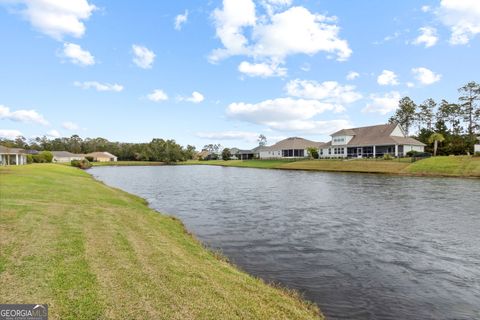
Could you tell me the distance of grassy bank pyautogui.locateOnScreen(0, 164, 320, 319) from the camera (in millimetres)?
5941

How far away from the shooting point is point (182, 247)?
35.9 ft

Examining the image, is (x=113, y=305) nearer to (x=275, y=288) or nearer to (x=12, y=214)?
(x=275, y=288)

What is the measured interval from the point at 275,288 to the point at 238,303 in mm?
2227

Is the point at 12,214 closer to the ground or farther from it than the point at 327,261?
farther from it

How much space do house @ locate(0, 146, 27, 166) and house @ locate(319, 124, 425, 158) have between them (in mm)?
66882

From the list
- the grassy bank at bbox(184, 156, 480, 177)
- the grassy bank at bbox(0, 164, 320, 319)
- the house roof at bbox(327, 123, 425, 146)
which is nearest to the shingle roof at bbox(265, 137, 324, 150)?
the house roof at bbox(327, 123, 425, 146)

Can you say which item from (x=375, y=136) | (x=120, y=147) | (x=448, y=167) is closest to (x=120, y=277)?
(x=448, y=167)

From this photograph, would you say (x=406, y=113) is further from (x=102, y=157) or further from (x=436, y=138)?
(x=102, y=157)

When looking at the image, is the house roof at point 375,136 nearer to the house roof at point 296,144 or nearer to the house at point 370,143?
the house at point 370,143

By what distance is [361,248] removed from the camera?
12.8 meters

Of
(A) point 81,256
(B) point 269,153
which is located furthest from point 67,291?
(B) point 269,153

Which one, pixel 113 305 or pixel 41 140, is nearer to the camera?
pixel 113 305

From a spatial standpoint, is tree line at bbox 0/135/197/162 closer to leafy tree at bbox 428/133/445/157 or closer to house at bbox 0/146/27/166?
house at bbox 0/146/27/166

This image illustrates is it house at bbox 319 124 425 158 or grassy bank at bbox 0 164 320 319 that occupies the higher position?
house at bbox 319 124 425 158
